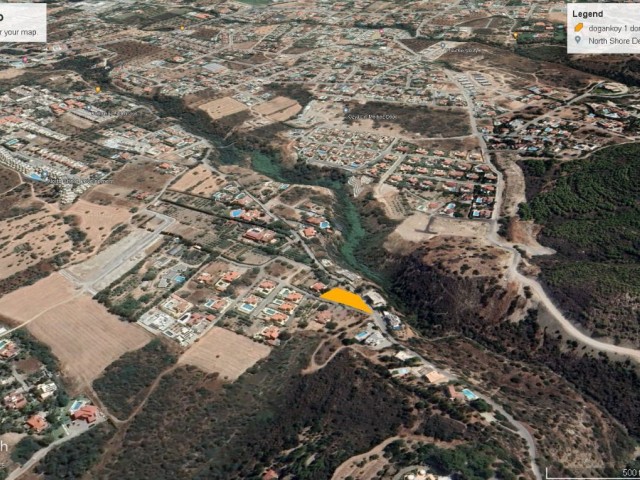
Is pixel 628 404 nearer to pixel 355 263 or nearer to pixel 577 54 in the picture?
pixel 355 263

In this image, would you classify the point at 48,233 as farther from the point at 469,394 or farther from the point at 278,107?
the point at 469,394

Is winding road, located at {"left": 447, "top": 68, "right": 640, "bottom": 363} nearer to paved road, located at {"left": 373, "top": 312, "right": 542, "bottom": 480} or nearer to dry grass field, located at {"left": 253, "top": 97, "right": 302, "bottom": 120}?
paved road, located at {"left": 373, "top": 312, "right": 542, "bottom": 480}

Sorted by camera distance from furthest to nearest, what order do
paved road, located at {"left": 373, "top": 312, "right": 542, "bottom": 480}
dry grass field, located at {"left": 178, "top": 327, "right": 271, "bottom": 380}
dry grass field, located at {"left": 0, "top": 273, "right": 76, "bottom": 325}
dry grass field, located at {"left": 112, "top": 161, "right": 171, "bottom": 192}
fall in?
dry grass field, located at {"left": 112, "top": 161, "right": 171, "bottom": 192}, dry grass field, located at {"left": 0, "top": 273, "right": 76, "bottom": 325}, dry grass field, located at {"left": 178, "top": 327, "right": 271, "bottom": 380}, paved road, located at {"left": 373, "top": 312, "right": 542, "bottom": 480}

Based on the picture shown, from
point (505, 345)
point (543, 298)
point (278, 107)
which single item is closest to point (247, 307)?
point (505, 345)

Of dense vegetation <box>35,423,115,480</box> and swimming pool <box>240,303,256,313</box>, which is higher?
swimming pool <box>240,303,256,313</box>

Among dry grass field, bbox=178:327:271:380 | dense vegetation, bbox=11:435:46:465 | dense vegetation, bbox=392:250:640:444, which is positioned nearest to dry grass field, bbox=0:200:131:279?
dry grass field, bbox=178:327:271:380

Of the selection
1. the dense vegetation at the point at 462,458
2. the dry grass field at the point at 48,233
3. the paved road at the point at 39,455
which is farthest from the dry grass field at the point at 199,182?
the dense vegetation at the point at 462,458

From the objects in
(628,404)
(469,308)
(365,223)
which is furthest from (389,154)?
(628,404)
